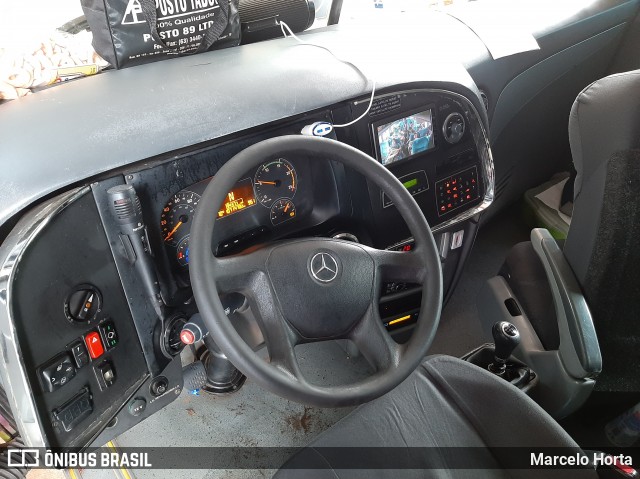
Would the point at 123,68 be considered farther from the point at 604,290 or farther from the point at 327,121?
the point at 604,290

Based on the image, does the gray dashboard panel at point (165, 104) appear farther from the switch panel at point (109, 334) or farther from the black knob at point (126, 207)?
the switch panel at point (109, 334)

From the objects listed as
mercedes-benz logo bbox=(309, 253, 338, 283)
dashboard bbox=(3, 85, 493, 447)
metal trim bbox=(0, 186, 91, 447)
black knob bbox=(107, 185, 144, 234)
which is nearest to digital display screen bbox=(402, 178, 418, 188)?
dashboard bbox=(3, 85, 493, 447)

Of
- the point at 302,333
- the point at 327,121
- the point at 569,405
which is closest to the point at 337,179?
the point at 327,121

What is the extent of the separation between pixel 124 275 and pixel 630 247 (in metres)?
1.12

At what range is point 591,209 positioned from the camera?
1.20 metres

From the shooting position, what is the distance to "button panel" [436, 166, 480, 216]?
4.66 feet

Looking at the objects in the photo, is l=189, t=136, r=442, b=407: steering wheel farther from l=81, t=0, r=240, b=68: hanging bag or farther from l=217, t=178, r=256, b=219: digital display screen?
l=81, t=0, r=240, b=68: hanging bag

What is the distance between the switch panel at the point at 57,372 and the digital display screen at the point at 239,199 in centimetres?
40

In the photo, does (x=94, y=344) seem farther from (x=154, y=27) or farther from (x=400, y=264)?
(x=154, y=27)

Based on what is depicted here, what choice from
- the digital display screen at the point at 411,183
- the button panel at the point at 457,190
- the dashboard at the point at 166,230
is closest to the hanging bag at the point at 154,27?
the dashboard at the point at 166,230

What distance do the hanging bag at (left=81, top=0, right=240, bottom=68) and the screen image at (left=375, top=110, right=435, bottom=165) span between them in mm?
475

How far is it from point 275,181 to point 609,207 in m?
0.77

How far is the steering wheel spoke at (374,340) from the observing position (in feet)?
3.11

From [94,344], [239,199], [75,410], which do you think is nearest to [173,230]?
[239,199]
